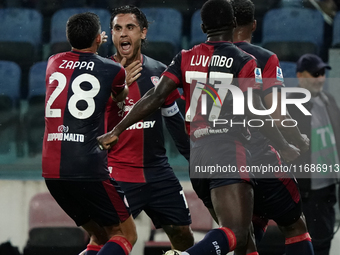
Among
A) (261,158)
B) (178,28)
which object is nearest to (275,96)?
(261,158)

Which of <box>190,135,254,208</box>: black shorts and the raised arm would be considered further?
the raised arm

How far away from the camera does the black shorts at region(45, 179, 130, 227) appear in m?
2.89

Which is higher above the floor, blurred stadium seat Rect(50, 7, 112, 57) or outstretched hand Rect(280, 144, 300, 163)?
blurred stadium seat Rect(50, 7, 112, 57)

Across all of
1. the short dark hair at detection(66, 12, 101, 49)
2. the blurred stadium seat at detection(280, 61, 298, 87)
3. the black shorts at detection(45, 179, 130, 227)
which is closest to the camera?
the black shorts at detection(45, 179, 130, 227)

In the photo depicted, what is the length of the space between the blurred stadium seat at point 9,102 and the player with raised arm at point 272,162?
261 cm

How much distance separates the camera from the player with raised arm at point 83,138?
2900mm

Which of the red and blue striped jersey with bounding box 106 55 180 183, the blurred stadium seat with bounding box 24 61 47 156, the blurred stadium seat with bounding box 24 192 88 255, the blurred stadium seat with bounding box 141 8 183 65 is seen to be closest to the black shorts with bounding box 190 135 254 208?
the red and blue striped jersey with bounding box 106 55 180 183

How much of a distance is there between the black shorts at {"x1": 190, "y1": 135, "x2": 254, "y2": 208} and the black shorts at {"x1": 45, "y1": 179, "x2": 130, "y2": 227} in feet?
1.50

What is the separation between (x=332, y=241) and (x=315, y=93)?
116 centimetres

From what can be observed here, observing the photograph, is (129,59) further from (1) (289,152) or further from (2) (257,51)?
(1) (289,152)

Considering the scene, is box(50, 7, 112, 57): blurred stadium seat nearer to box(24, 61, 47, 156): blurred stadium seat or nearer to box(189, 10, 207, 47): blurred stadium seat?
box(24, 61, 47, 156): blurred stadium seat

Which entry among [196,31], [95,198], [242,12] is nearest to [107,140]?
[95,198]

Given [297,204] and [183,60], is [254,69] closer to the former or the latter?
[183,60]

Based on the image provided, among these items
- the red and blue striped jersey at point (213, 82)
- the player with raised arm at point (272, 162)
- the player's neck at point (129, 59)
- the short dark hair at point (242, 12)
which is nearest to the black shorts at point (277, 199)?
the player with raised arm at point (272, 162)
